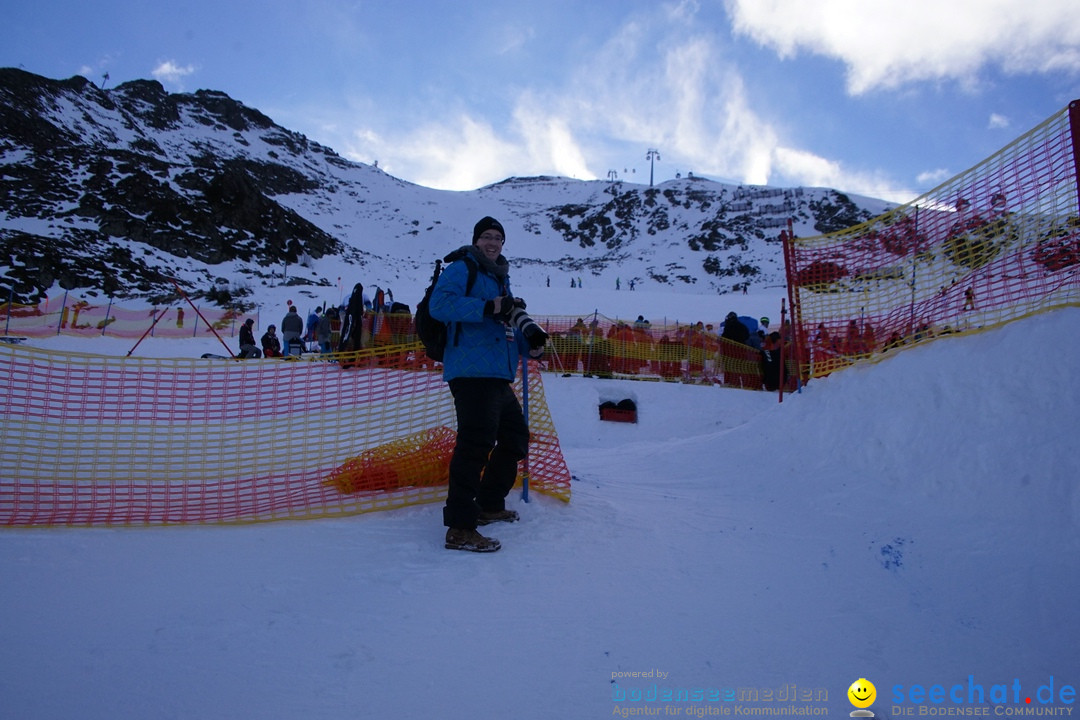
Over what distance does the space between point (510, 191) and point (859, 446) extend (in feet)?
388

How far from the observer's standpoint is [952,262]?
202 inches

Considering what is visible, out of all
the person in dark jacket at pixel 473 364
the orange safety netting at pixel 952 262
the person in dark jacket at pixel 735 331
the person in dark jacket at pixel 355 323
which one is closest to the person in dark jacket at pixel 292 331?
the person in dark jacket at pixel 355 323

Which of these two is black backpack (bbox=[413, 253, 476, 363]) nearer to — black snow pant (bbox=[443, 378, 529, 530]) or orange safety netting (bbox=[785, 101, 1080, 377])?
black snow pant (bbox=[443, 378, 529, 530])

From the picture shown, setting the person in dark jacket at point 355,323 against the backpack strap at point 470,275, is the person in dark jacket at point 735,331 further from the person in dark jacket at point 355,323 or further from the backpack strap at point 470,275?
the backpack strap at point 470,275

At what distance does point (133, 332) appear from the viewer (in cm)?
1683

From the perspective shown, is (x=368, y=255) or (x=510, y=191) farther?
(x=510, y=191)

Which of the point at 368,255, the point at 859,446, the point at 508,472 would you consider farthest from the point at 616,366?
the point at 368,255

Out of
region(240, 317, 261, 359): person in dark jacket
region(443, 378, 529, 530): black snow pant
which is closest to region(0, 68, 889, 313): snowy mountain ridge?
region(240, 317, 261, 359): person in dark jacket

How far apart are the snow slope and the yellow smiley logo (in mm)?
29

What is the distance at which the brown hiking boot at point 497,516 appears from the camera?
11.8ft

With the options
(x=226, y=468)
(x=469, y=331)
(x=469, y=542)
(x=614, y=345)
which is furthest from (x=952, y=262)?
(x=614, y=345)

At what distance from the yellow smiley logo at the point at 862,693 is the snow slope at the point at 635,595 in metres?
0.03

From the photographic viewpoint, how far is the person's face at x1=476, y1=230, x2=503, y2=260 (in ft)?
11.4

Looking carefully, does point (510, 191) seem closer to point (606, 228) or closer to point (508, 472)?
point (606, 228)
